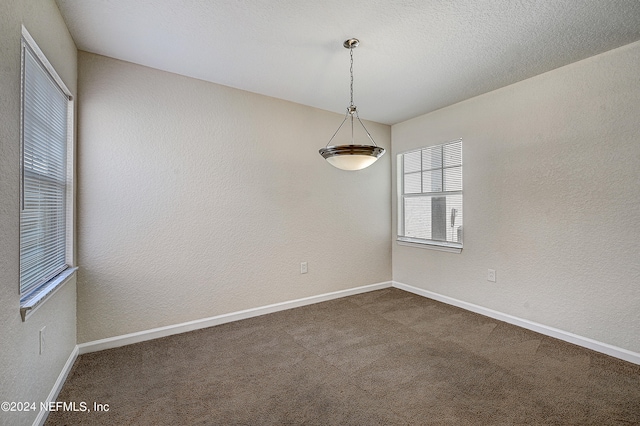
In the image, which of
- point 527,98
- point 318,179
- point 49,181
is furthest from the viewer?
point 318,179

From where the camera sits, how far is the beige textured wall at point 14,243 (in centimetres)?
128

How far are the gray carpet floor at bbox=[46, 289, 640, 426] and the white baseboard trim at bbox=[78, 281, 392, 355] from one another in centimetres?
8

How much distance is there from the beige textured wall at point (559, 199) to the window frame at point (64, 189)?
3754mm

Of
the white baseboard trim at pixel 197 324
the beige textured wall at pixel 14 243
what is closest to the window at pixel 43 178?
the beige textured wall at pixel 14 243

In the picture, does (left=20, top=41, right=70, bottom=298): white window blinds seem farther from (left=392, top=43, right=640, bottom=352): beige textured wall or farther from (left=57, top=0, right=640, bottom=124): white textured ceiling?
(left=392, top=43, right=640, bottom=352): beige textured wall

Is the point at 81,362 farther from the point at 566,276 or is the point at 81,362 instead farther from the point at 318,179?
the point at 566,276

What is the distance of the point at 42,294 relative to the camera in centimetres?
163

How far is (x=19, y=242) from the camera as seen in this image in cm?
143

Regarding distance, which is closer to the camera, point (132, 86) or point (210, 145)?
point (132, 86)

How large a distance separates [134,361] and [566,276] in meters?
3.76

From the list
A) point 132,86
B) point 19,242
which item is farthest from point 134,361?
point 132,86

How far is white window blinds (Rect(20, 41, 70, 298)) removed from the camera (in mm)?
1604

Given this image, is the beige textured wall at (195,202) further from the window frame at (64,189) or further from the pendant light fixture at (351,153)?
the pendant light fixture at (351,153)

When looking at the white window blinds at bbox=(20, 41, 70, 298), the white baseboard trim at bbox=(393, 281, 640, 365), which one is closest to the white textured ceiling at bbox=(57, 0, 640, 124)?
the white window blinds at bbox=(20, 41, 70, 298)
